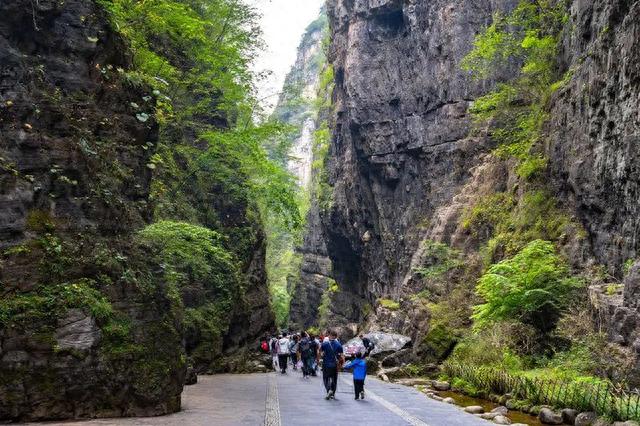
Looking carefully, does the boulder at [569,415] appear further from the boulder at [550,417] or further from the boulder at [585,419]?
the boulder at [585,419]

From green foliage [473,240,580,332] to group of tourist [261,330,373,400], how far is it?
15.5 ft

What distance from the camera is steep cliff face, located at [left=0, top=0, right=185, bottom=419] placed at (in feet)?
28.8

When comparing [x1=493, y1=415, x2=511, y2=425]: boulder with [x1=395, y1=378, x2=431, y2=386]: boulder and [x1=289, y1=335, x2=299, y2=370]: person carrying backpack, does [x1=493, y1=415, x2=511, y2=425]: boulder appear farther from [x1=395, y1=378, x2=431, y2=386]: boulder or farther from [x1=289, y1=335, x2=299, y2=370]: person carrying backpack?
[x1=289, y1=335, x2=299, y2=370]: person carrying backpack

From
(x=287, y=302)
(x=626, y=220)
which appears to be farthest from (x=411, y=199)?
(x=287, y=302)

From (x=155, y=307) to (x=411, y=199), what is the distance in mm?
26813

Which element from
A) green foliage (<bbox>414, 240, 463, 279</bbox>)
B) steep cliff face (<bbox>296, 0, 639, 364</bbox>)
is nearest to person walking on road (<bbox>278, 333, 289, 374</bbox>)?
steep cliff face (<bbox>296, 0, 639, 364</bbox>)

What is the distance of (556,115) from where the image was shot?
2009 cm

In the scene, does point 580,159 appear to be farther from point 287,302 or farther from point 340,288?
point 287,302

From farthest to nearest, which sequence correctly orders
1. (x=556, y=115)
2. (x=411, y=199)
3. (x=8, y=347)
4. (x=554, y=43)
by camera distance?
(x=411, y=199), (x=554, y=43), (x=556, y=115), (x=8, y=347)

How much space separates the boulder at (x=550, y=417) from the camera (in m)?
10.6

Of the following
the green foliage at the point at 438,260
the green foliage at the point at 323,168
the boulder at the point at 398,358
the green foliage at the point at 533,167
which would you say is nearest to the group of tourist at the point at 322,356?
the boulder at the point at 398,358

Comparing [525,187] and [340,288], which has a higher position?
[525,187]

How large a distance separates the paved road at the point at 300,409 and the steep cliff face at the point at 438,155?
5277 mm

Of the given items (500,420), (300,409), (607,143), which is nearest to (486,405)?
(500,420)
